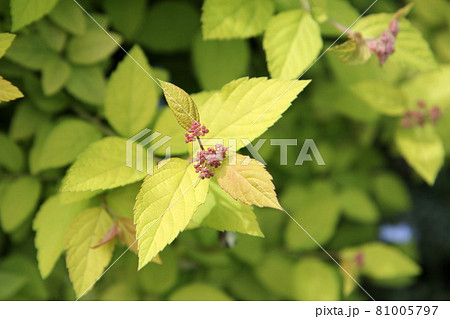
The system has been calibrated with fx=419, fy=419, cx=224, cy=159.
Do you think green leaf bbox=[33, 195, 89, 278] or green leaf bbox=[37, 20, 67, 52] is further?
green leaf bbox=[37, 20, 67, 52]

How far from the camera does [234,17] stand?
885 millimetres

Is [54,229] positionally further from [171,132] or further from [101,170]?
[171,132]

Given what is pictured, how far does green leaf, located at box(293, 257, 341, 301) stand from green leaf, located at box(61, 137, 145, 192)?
58 cm

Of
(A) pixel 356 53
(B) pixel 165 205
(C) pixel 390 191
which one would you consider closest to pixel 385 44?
(A) pixel 356 53

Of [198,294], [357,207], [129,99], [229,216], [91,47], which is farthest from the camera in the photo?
[357,207]

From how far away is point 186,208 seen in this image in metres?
0.62

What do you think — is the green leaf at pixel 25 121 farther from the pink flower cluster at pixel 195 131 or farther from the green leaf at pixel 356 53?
the green leaf at pixel 356 53

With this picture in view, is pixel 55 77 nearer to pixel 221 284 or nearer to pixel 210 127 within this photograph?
pixel 210 127

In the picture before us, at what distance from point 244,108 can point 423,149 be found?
637 mm

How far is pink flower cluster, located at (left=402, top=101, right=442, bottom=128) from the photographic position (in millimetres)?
1140

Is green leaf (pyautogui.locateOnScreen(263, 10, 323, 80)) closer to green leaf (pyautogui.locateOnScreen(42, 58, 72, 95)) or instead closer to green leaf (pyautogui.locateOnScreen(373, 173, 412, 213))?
green leaf (pyautogui.locateOnScreen(42, 58, 72, 95))

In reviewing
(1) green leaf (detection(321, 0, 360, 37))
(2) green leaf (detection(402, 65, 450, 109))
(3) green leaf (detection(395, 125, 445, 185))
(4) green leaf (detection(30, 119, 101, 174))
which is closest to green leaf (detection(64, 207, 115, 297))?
(4) green leaf (detection(30, 119, 101, 174))

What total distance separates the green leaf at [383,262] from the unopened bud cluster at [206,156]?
693 millimetres

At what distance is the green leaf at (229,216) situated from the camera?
72cm
